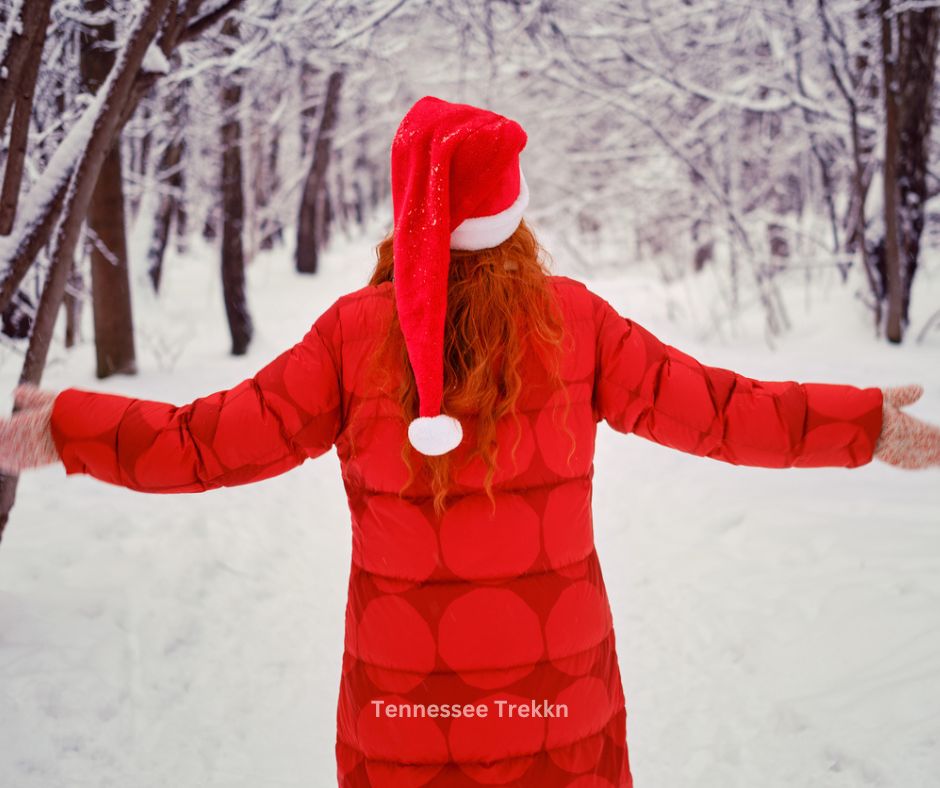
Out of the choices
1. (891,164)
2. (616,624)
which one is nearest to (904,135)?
(891,164)

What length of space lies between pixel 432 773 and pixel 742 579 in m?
2.52

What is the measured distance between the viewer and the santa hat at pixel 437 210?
1247 mm

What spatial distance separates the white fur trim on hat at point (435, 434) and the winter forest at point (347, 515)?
5.93ft

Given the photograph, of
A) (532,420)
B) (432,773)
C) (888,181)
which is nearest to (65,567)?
(432,773)

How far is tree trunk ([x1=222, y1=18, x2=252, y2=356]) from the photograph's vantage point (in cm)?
873

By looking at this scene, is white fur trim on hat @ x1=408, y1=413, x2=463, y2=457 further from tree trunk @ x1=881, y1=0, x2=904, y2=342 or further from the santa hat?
tree trunk @ x1=881, y1=0, x2=904, y2=342

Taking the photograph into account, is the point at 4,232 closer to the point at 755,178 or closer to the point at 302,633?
the point at 302,633

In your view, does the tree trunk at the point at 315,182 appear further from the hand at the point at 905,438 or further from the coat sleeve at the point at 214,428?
the hand at the point at 905,438

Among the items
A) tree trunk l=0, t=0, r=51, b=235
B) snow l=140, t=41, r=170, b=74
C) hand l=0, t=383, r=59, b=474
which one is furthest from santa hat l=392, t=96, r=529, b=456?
snow l=140, t=41, r=170, b=74

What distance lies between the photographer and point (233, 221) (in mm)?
8820

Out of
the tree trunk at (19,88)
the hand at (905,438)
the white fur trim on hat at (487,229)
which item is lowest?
the hand at (905,438)

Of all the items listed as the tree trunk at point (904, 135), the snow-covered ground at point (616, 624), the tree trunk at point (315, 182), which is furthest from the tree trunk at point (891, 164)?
the tree trunk at point (315, 182)

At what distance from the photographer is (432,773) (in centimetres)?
139

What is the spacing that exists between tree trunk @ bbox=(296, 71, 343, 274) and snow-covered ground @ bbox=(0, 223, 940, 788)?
1014cm
